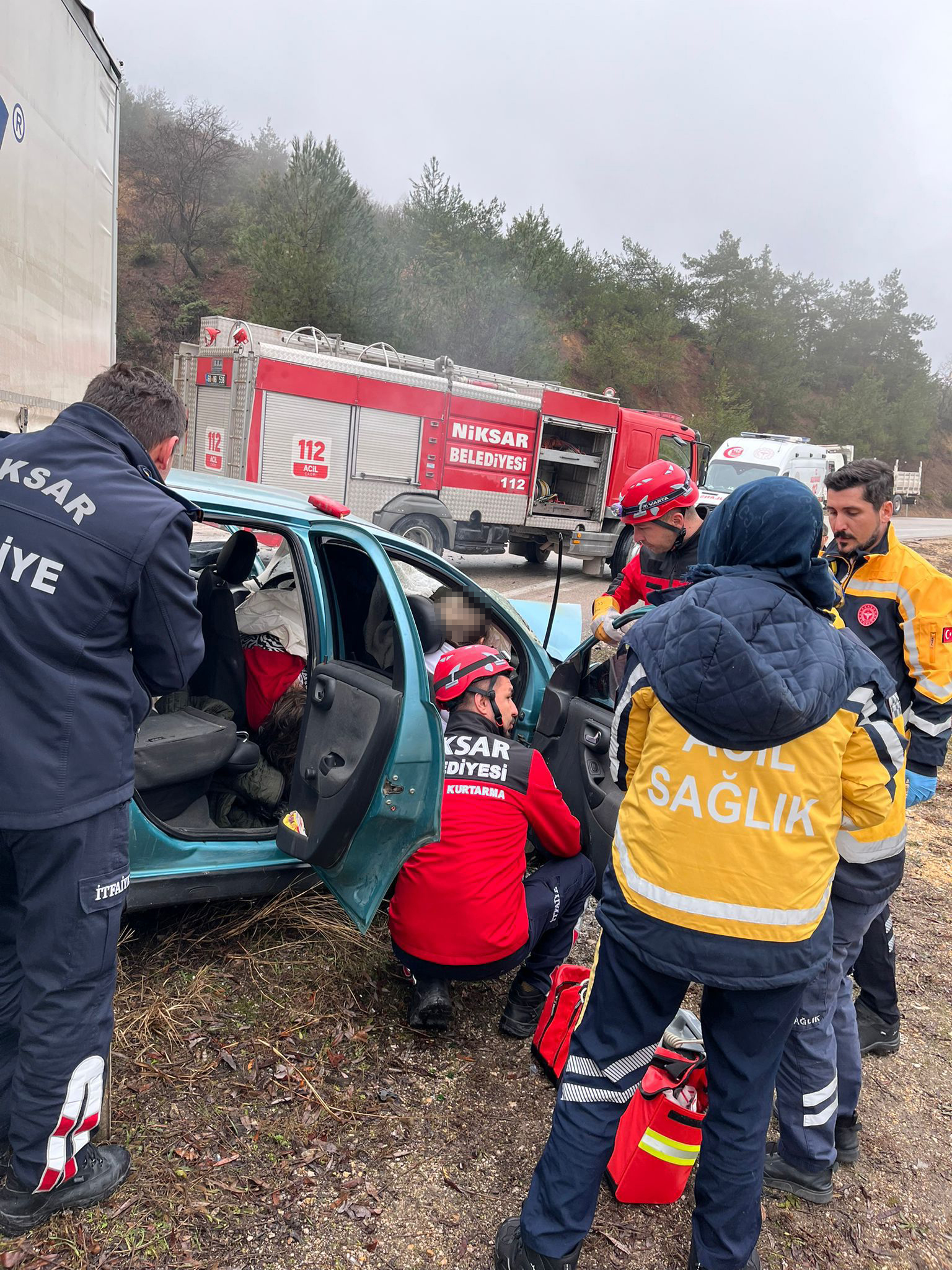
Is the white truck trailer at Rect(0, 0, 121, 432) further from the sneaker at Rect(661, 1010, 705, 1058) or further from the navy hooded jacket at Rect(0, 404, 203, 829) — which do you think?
the sneaker at Rect(661, 1010, 705, 1058)

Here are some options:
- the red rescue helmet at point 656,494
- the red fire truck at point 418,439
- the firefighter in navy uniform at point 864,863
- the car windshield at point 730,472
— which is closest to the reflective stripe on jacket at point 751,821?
the firefighter in navy uniform at point 864,863

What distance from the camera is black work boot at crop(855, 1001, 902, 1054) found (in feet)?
9.93

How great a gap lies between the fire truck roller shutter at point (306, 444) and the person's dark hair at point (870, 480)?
308 inches

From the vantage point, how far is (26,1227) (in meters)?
1.89

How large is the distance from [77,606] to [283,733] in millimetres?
1673

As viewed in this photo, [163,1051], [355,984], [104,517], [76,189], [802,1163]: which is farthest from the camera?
[76,189]

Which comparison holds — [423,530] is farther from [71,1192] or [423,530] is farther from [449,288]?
[449,288]

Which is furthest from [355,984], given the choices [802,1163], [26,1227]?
[802,1163]

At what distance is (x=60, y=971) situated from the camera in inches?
Result: 71.6

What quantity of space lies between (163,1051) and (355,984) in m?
0.68

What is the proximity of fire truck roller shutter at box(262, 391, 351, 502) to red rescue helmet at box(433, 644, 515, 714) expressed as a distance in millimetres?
7474

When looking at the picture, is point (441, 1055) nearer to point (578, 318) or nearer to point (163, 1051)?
point (163, 1051)

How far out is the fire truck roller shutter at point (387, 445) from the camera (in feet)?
34.6

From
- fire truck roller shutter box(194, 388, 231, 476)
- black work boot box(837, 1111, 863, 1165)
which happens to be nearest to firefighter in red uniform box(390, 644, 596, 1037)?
black work boot box(837, 1111, 863, 1165)
